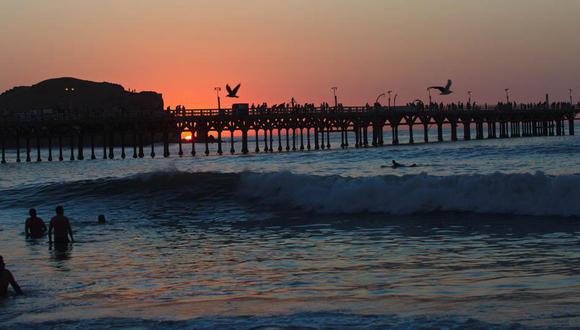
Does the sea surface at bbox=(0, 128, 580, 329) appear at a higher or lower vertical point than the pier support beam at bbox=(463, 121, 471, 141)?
lower

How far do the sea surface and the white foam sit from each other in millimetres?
49

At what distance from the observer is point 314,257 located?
15344 mm

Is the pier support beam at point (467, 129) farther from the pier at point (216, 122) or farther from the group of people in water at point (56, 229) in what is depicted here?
the group of people in water at point (56, 229)

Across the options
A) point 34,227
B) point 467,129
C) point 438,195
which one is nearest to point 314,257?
point 34,227

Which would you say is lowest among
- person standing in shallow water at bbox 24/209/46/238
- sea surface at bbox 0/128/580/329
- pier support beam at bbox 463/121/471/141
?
sea surface at bbox 0/128/580/329

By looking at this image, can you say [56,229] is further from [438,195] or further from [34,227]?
[438,195]

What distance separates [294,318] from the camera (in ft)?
34.4

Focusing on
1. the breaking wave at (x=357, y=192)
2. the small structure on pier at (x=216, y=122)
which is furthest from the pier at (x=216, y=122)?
the breaking wave at (x=357, y=192)

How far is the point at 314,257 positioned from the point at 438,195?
864 cm

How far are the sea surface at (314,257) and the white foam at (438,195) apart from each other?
0.05 meters

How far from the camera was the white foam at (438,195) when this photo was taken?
21281 millimetres

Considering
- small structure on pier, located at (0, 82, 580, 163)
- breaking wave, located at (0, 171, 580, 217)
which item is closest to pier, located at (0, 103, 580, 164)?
small structure on pier, located at (0, 82, 580, 163)

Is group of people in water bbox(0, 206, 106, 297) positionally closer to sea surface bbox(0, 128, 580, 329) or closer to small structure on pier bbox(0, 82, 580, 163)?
sea surface bbox(0, 128, 580, 329)

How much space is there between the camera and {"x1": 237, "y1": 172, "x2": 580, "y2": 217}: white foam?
21281 mm
